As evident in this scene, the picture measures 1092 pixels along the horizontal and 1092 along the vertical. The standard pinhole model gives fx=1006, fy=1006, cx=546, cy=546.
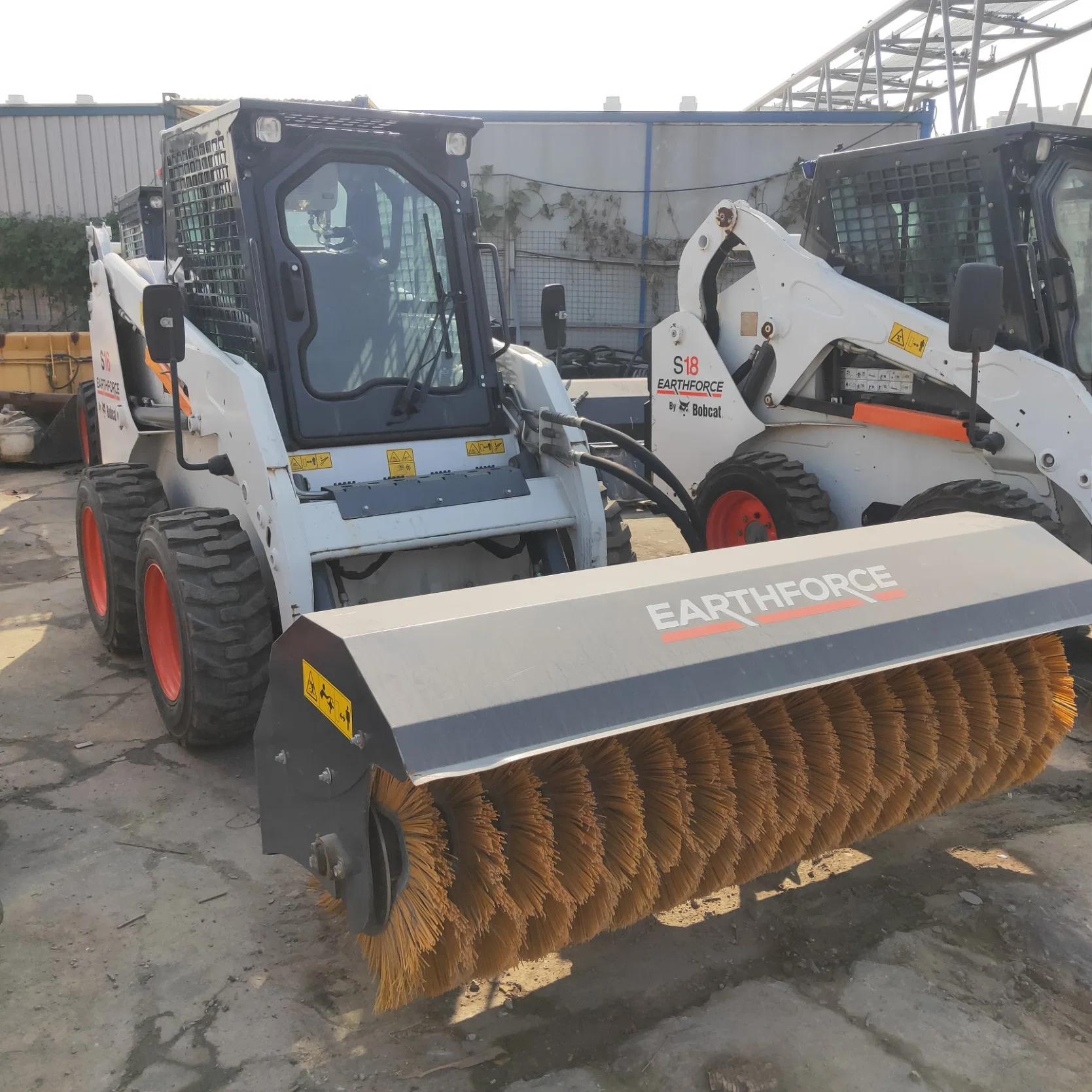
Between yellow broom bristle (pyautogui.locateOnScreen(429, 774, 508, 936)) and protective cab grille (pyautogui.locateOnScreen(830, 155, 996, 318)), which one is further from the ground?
protective cab grille (pyautogui.locateOnScreen(830, 155, 996, 318))

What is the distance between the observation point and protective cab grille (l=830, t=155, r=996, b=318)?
453cm

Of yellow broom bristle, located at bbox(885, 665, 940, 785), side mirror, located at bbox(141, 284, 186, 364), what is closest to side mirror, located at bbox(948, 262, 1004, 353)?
yellow broom bristle, located at bbox(885, 665, 940, 785)

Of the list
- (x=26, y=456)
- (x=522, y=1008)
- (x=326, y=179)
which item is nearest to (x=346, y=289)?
(x=326, y=179)

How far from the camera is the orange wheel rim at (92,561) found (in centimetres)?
493

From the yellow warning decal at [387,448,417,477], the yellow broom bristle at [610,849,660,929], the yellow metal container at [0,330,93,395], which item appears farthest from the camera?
the yellow metal container at [0,330,93,395]

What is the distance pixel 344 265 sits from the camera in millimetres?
3799

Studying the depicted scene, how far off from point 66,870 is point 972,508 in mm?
3598

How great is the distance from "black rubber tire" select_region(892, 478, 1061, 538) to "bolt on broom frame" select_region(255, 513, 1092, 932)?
55.9 inches

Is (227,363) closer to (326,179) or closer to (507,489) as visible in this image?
(326,179)

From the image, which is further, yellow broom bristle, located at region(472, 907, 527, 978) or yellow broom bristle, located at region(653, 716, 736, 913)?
yellow broom bristle, located at region(653, 716, 736, 913)

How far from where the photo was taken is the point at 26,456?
374 inches

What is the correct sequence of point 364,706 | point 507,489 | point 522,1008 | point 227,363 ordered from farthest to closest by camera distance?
point 507,489, point 227,363, point 522,1008, point 364,706

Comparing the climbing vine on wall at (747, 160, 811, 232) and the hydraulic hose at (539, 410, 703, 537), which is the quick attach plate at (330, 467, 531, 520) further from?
the climbing vine on wall at (747, 160, 811, 232)

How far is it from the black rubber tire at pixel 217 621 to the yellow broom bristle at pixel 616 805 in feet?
5.26
